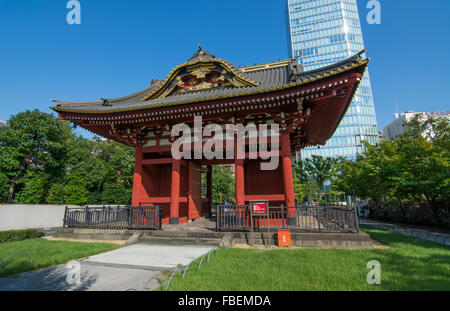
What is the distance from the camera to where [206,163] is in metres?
14.5

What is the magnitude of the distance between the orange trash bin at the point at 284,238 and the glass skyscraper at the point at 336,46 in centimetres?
5840

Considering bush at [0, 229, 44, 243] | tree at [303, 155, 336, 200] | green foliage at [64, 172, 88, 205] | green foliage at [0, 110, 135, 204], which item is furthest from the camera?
tree at [303, 155, 336, 200]

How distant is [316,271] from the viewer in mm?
4438

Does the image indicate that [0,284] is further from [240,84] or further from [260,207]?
[240,84]

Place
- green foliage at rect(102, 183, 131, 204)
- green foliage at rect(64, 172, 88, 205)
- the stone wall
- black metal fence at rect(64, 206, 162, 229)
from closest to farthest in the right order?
black metal fence at rect(64, 206, 162, 229) < the stone wall < green foliage at rect(64, 172, 88, 205) < green foliage at rect(102, 183, 131, 204)

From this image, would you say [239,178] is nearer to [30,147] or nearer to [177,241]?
[177,241]

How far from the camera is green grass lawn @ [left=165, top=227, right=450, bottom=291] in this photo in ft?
12.1

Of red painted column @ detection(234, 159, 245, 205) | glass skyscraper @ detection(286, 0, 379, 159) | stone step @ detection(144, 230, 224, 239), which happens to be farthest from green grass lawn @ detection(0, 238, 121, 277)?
glass skyscraper @ detection(286, 0, 379, 159)

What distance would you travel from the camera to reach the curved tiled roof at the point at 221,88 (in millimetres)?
8269

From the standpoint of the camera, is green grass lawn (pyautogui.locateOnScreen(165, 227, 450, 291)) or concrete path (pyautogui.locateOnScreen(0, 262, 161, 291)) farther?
concrete path (pyautogui.locateOnScreen(0, 262, 161, 291))

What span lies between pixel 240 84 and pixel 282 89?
11.0ft

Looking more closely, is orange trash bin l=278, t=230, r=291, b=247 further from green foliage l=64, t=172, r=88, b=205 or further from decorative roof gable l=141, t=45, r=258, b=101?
green foliage l=64, t=172, r=88, b=205

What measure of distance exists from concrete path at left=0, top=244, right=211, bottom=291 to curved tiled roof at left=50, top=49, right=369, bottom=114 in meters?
6.06

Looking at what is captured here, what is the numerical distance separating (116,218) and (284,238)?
771 cm
